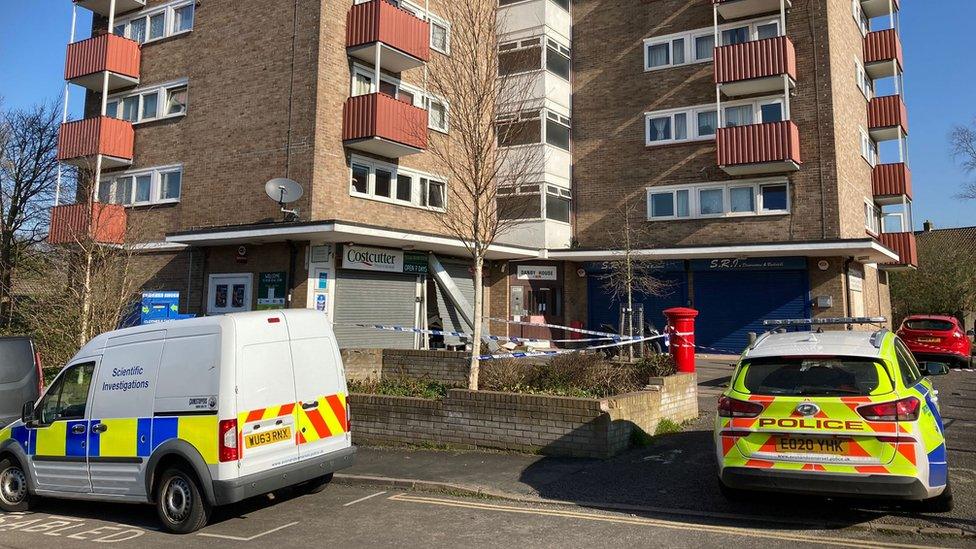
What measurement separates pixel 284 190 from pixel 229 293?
3.85m

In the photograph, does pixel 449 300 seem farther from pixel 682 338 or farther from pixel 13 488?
pixel 13 488

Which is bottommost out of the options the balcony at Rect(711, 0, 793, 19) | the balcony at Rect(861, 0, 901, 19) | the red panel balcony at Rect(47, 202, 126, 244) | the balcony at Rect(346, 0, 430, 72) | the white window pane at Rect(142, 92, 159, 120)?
the red panel balcony at Rect(47, 202, 126, 244)

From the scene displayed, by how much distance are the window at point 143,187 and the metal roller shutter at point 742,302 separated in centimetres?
1714

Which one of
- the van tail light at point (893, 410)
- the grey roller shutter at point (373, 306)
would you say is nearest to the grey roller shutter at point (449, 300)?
the grey roller shutter at point (373, 306)

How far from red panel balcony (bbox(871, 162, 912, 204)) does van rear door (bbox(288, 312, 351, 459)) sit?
25.3 metres

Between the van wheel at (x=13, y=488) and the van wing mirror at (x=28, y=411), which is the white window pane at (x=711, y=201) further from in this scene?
the van wheel at (x=13, y=488)

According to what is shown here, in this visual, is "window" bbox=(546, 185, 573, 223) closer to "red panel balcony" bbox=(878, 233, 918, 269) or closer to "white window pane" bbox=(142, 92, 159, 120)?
"red panel balcony" bbox=(878, 233, 918, 269)

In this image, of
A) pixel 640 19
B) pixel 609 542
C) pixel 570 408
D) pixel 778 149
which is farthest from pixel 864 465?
pixel 640 19

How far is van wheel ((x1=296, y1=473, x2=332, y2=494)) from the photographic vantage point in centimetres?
731

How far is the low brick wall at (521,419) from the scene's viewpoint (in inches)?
332

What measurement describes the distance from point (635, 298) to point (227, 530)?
63.9 feet

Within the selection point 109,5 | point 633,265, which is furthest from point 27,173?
point 633,265

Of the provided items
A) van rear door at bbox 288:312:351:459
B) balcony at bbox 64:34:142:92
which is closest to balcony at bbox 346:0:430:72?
balcony at bbox 64:34:142:92

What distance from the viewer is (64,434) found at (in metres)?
7.34
